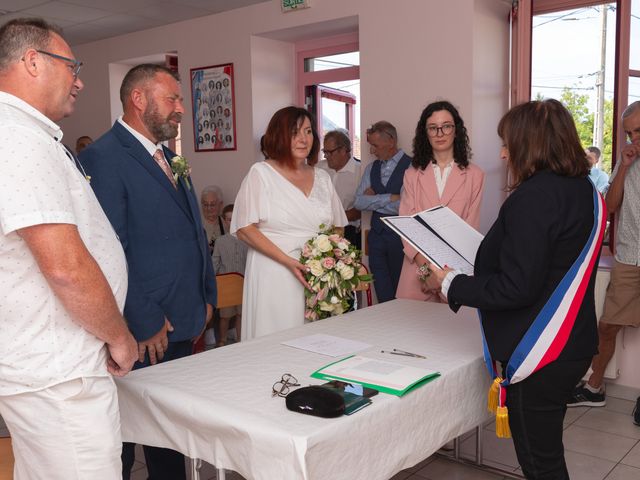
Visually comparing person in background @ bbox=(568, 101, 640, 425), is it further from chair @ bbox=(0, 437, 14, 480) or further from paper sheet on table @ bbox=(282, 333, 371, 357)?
chair @ bbox=(0, 437, 14, 480)

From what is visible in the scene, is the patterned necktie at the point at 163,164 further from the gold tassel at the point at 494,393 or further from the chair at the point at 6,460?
the gold tassel at the point at 494,393

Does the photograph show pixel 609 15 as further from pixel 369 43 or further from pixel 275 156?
pixel 275 156

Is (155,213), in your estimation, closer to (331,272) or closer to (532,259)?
(331,272)

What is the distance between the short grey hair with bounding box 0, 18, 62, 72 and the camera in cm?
141

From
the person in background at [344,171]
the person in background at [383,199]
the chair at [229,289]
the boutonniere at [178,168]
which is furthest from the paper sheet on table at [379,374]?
the person in background at [344,171]

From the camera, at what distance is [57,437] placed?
144 centimetres

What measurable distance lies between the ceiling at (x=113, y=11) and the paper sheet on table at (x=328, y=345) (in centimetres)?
420

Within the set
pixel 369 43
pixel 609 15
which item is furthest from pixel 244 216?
pixel 609 15

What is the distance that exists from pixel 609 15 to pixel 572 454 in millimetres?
2956

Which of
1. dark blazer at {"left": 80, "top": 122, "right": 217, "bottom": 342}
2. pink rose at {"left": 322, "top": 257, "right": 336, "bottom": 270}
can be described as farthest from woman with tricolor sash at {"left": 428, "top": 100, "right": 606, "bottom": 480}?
dark blazer at {"left": 80, "top": 122, "right": 217, "bottom": 342}

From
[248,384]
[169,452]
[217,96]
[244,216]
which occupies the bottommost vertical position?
[169,452]

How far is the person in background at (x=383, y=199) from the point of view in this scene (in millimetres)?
4289

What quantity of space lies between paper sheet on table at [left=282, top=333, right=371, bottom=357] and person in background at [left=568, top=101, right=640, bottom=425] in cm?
204

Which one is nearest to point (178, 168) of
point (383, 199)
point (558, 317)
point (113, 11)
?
point (558, 317)
